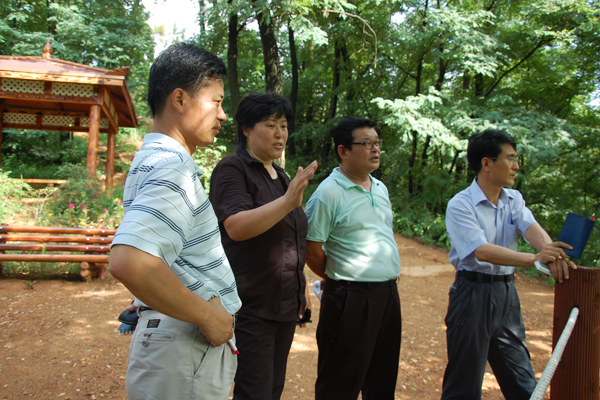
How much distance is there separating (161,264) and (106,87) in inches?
403

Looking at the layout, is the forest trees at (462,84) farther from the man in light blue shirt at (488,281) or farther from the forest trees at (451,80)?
the man in light blue shirt at (488,281)

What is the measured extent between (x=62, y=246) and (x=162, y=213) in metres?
5.68

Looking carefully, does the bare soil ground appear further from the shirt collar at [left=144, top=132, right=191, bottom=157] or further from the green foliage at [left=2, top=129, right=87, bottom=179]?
the green foliage at [left=2, top=129, right=87, bottom=179]

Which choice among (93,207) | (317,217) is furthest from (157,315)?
(93,207)

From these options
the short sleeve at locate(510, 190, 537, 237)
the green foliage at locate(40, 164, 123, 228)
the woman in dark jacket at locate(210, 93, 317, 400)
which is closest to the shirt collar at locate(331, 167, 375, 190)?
the woman in dark jacket at locate(210, 93, 317, 400)

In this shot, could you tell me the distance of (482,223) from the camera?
271 centimetres

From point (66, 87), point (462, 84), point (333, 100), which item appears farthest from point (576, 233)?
point (333, 100)

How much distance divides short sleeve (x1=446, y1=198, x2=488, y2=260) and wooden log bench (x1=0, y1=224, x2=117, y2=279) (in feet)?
16.3

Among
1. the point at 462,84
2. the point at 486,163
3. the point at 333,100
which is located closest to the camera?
the point at 486,163

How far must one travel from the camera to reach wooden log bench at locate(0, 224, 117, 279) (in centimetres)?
577

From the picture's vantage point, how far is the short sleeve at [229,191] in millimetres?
1989

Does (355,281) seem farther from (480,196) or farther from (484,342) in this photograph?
(480,196)

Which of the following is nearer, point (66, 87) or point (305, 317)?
point (305, 317)

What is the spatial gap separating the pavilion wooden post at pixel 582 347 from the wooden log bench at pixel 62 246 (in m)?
5.68
